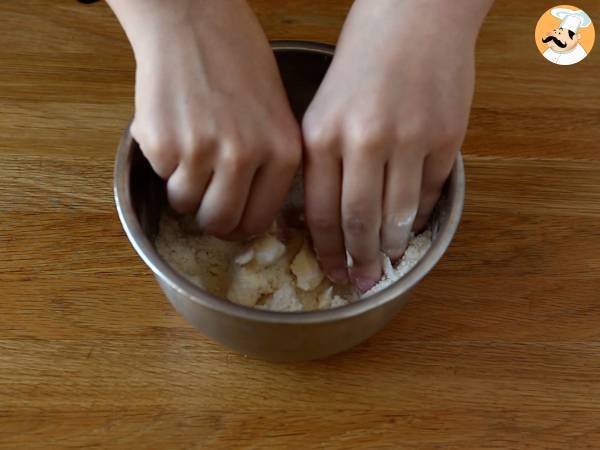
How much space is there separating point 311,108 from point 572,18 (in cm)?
57

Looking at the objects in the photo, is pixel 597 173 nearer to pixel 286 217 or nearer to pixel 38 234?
pixel 286 217

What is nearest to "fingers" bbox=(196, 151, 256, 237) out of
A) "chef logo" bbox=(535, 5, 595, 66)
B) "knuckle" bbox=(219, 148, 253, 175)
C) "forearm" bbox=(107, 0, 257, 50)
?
"knuckle" bbox=(219, 148, 253, 175)

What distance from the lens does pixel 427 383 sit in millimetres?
731

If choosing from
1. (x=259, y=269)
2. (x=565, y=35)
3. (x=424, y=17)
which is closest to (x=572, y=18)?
(x=565, y=35)

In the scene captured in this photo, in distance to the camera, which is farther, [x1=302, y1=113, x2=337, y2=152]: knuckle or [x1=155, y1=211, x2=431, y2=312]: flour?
[x1=155, y1=211, x2=431, y2=312]: flour

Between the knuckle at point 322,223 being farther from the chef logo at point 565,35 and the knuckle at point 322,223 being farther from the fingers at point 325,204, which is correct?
the chef logo at point 565,35

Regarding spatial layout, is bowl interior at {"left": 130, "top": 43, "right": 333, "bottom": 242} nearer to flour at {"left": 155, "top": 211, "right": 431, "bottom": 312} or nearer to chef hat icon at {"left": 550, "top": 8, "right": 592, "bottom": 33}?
flour at {"left": 155, "top": 211, "right": 431, "bottom": 312}

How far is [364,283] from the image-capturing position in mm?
750

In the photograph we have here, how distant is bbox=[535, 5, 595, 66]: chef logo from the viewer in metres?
0.99

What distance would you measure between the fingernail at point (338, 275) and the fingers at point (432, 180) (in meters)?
0.09

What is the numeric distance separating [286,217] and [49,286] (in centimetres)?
26

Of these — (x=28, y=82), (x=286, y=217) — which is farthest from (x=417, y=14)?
(x=28, y=82)

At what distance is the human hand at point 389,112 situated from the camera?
24.0 inches

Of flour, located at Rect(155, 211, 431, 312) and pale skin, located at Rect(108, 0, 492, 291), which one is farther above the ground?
pale skin, located at Rect(108, 0, 492, 291)
